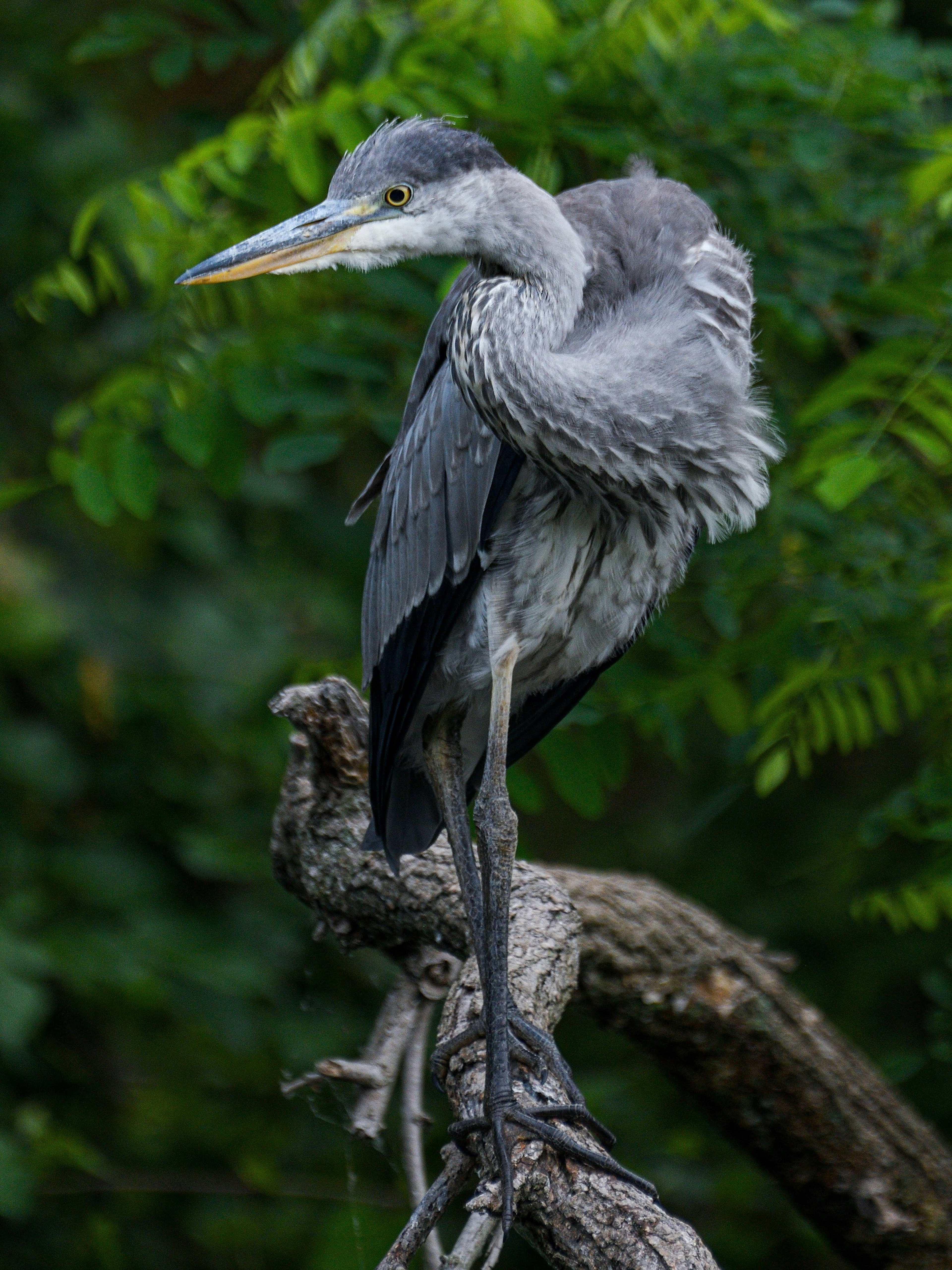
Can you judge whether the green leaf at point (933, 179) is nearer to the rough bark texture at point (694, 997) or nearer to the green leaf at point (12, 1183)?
the rough bark texture at point (694, 997)

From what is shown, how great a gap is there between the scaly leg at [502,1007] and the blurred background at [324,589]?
0.43m

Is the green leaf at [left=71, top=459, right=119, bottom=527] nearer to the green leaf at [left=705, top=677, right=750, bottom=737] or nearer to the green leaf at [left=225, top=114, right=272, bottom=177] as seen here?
the green leaf at [left=225, top=114, right=272, bottom=177]

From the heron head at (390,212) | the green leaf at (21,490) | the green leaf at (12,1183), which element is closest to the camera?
the heron head at (390,212)

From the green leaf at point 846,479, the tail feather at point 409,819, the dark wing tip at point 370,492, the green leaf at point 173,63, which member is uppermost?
the green leaf at point 173,63

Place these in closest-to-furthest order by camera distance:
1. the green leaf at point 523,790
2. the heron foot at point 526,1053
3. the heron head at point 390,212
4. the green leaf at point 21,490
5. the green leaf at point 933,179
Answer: the heron head at point 390,212 → the heron foot at point 526,1053 → the green leaf at point 933,179 → the green leaf at point 523,790 → the green leaf at point 21,490

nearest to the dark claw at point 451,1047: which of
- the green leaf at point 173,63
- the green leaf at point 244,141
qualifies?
the green leaf at point 244,141

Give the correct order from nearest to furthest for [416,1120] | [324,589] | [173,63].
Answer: [416,1120] → [173,63] → [324,589]

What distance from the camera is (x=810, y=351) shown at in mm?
2916

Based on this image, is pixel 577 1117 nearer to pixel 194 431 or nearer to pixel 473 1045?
pixel 473 1045

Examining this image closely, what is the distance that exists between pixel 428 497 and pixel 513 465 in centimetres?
21

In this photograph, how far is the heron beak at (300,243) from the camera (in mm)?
1825

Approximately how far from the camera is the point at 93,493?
2.56 meters

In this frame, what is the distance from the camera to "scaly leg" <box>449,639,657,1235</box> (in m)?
1.74

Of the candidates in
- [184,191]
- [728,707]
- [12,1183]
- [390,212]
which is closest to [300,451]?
[184,191]
